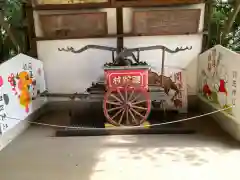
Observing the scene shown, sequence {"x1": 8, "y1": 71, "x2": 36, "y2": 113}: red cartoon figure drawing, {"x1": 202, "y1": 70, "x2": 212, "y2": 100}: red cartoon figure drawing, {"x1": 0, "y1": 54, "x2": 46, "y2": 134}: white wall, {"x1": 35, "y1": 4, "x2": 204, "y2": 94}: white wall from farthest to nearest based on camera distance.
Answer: {"x1": 35, "y1": 4, "x2": 204, "y2": 94}: white wall < {"x1": 202, "y1": 70, "x2": 212, "y2": 100}: red cartoon figure drawing < {"x1": 8, "y1": 71, "x2": 36, "y2": 113}: red cartoon figure drawing < {"x1": 0, "y1": 54, "x2": 46, "y2": 134}: white wall

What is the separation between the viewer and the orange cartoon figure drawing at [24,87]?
2229 mm

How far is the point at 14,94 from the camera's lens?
214 centimetres

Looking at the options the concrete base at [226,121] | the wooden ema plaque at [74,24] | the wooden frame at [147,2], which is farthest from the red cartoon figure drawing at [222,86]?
the wooden ema plaque at [74,24]

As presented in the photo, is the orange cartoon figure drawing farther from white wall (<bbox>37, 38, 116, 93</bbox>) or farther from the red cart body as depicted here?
the red cart body

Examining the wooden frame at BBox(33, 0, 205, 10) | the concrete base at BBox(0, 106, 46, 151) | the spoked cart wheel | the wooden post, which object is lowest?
the concrete base at BBox(0, 106, 46, 151)

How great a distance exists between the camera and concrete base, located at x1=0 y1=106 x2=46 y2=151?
Answer: 2061mm

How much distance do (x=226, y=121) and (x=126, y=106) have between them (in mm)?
671

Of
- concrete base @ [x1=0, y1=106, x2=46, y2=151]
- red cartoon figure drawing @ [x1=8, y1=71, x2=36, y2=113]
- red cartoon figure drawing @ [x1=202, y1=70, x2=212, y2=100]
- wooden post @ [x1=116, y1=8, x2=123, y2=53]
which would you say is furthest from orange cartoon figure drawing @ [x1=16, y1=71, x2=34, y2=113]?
red cartoon figure drawing @ [x1=202, y1=70, x2=212, y2=100]

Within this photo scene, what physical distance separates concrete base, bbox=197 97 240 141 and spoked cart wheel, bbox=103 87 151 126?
1.65 ft

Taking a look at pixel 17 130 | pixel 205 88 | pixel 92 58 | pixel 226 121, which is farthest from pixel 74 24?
pixel 226 121

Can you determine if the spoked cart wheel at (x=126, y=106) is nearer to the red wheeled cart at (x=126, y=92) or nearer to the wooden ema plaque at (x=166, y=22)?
the red wheeled cart at (x=126, y=92)

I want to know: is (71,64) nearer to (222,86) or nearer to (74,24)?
(74,24)

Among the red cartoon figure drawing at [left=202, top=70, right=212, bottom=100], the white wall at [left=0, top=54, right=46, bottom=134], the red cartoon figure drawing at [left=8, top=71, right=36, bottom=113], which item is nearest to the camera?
the white wall at [left=0, top=54, right=46, bottom=134]

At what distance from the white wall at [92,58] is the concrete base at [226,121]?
0.69ft
